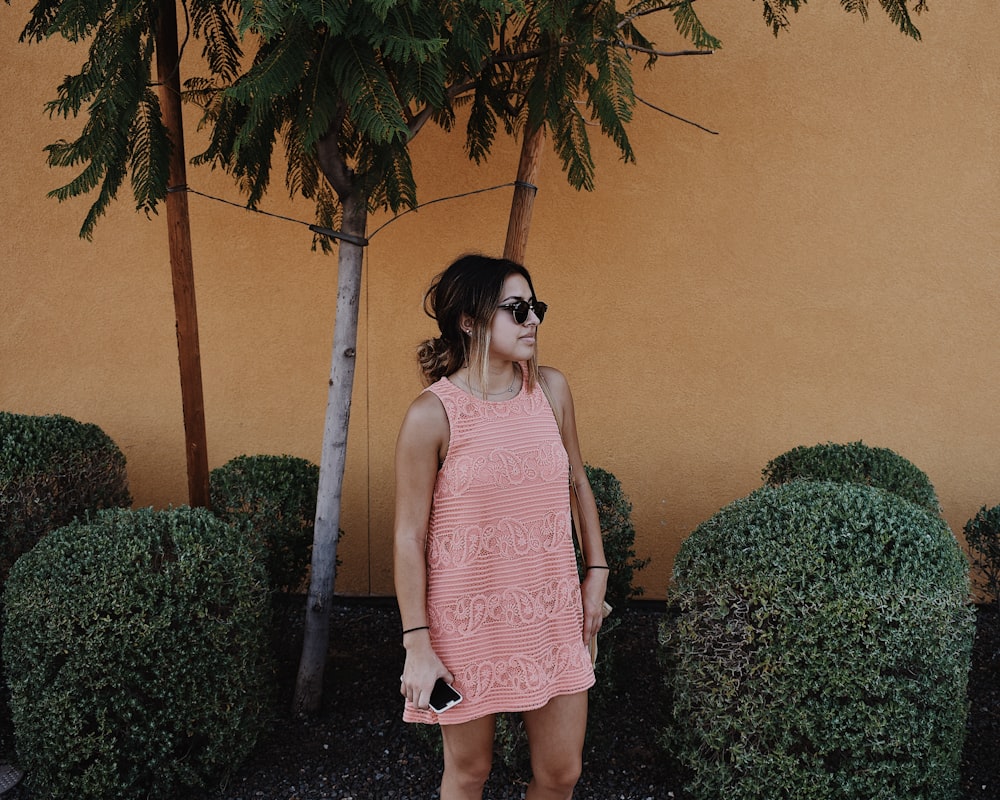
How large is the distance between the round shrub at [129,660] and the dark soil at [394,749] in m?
0.27

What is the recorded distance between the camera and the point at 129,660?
2.81m

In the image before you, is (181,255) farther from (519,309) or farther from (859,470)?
(859,470)

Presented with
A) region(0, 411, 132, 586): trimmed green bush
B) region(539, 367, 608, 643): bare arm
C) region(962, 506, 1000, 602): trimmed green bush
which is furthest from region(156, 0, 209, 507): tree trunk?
region(962, 506, 1000, 602): trimmed green bush

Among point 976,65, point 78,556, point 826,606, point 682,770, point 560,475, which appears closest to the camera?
point 560,475

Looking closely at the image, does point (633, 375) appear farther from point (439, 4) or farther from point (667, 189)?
point (439, 4)

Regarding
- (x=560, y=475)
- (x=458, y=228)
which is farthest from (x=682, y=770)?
(x=458, y=228)

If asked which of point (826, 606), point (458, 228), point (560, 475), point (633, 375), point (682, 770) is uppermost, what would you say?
point (458, 228)

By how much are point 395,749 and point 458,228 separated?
2.68 meters

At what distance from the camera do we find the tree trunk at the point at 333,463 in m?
3.34

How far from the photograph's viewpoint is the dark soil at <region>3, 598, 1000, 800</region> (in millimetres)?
3146

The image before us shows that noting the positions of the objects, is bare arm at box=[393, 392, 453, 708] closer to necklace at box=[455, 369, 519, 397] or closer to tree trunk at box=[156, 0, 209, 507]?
necklace at box=[455, 369, 519, 397]

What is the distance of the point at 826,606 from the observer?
267 centimetres

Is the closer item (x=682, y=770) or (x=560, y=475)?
(x=560, y=475)

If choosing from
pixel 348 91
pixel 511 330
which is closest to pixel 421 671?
pixel 511 330
